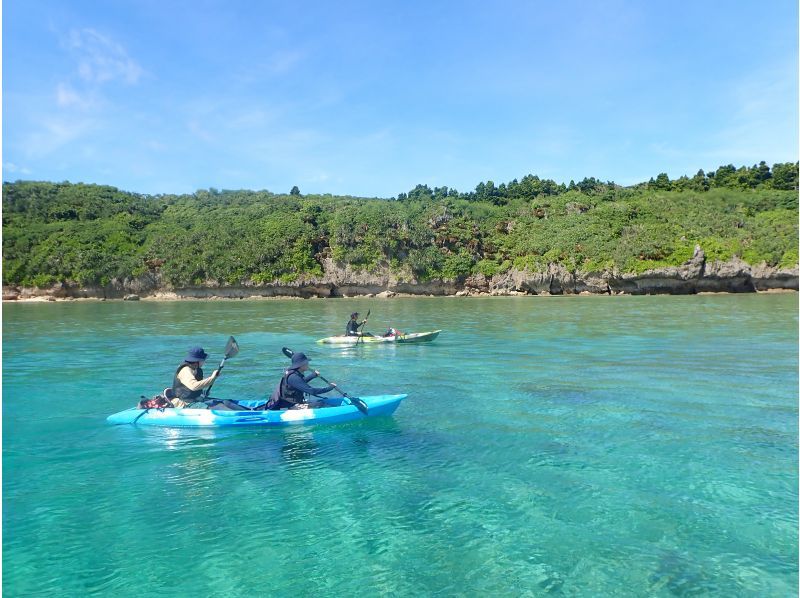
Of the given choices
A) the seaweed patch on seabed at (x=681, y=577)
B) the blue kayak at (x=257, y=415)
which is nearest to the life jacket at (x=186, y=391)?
the blue kayak at (x=257, y=415)

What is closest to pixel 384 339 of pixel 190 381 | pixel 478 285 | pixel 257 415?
pixel 190 381

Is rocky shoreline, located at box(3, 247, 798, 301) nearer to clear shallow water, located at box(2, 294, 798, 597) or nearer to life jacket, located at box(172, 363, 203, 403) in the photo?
clear shallow water, located at box(2, 294, 798, 597)

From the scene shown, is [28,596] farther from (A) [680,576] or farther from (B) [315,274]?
(B) [315,274]

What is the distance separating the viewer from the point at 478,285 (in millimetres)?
72062

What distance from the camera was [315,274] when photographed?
70.1 metres

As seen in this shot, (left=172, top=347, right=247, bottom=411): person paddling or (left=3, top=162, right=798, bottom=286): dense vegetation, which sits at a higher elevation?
(left=3, top=162, right=798, bottom=286): dense vegetation

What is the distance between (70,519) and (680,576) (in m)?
7.18

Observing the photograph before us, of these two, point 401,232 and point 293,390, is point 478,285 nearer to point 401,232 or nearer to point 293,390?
point 401,232

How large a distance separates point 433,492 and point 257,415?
4.28 meters

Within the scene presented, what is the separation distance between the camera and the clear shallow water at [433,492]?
5.52 metres

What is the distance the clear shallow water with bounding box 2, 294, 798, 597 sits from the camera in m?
5.52

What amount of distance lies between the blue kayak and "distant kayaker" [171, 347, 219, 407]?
1.19ft

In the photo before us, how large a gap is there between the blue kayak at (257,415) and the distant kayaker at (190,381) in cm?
36

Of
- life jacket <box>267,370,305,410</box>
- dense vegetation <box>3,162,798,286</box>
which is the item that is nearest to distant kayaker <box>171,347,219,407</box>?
life jacket <box>267,370,305,410</box>
